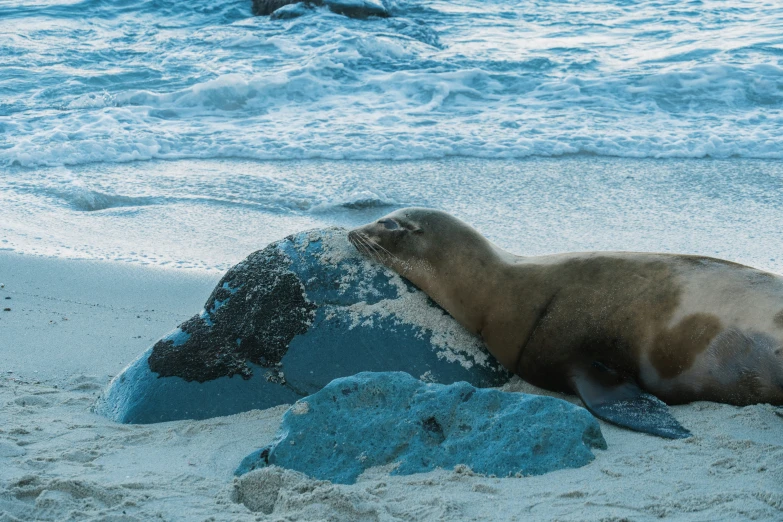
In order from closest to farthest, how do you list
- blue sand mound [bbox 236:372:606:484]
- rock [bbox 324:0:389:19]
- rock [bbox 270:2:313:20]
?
blue sand mound [bbox 236:372:606:484] < rock [bbox 270:2:313:20] < rock [bbox 324:0:389:19]

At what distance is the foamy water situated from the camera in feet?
32.6

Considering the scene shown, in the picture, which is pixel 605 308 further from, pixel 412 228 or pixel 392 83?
pixel 392 83

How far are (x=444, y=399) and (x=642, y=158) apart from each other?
6.90m

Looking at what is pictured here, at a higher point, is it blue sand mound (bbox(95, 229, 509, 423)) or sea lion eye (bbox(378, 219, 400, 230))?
sea lion eye (bbox(378, 219, 400, 230))

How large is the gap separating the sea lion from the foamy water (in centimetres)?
538

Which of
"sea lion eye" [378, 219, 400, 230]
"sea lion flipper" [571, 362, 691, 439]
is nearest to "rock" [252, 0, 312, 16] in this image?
"sea lion eye" [378, 219, 400, 230]

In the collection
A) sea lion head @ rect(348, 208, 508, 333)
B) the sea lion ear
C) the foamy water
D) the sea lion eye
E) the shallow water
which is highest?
the sea lion eye

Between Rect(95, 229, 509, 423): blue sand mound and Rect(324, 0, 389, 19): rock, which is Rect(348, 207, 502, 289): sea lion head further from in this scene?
Rect(324, 0, 389, 19): rock

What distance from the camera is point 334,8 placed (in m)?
19.1

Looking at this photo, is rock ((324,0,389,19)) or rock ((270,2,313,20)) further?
rock ((324,0,389,19))

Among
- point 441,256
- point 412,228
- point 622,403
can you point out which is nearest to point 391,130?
point 412,228

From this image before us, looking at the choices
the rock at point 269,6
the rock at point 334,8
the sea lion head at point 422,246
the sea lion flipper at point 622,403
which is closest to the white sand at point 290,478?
the sea lion flipper at point 622,403

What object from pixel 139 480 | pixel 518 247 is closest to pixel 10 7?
pixel 518 247

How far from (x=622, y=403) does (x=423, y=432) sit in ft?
3.03
